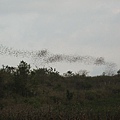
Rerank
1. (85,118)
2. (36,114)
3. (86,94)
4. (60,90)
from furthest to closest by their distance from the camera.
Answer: (60,90) → (86,94) → (36,114) → (85,118)

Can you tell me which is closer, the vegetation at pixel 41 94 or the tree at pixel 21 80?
the vegetation at pixel 41 94

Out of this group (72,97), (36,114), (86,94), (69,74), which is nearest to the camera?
(36,114)

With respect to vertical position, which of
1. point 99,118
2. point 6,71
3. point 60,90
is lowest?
point 99,118

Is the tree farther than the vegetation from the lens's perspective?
Yes

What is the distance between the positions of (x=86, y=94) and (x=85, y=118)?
16348 mm

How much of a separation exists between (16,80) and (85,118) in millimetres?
15401

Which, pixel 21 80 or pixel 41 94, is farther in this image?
pixel 41 94

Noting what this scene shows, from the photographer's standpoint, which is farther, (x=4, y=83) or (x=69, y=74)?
(x=69, y=74)

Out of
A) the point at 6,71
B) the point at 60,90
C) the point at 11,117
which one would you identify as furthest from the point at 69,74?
the point at 11,117

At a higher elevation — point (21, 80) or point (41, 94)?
point (21, 80)

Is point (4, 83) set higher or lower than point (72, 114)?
higher

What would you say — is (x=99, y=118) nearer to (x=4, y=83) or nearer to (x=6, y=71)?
(x=4, y=83)

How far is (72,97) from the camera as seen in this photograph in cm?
2677

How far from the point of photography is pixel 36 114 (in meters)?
14.1
